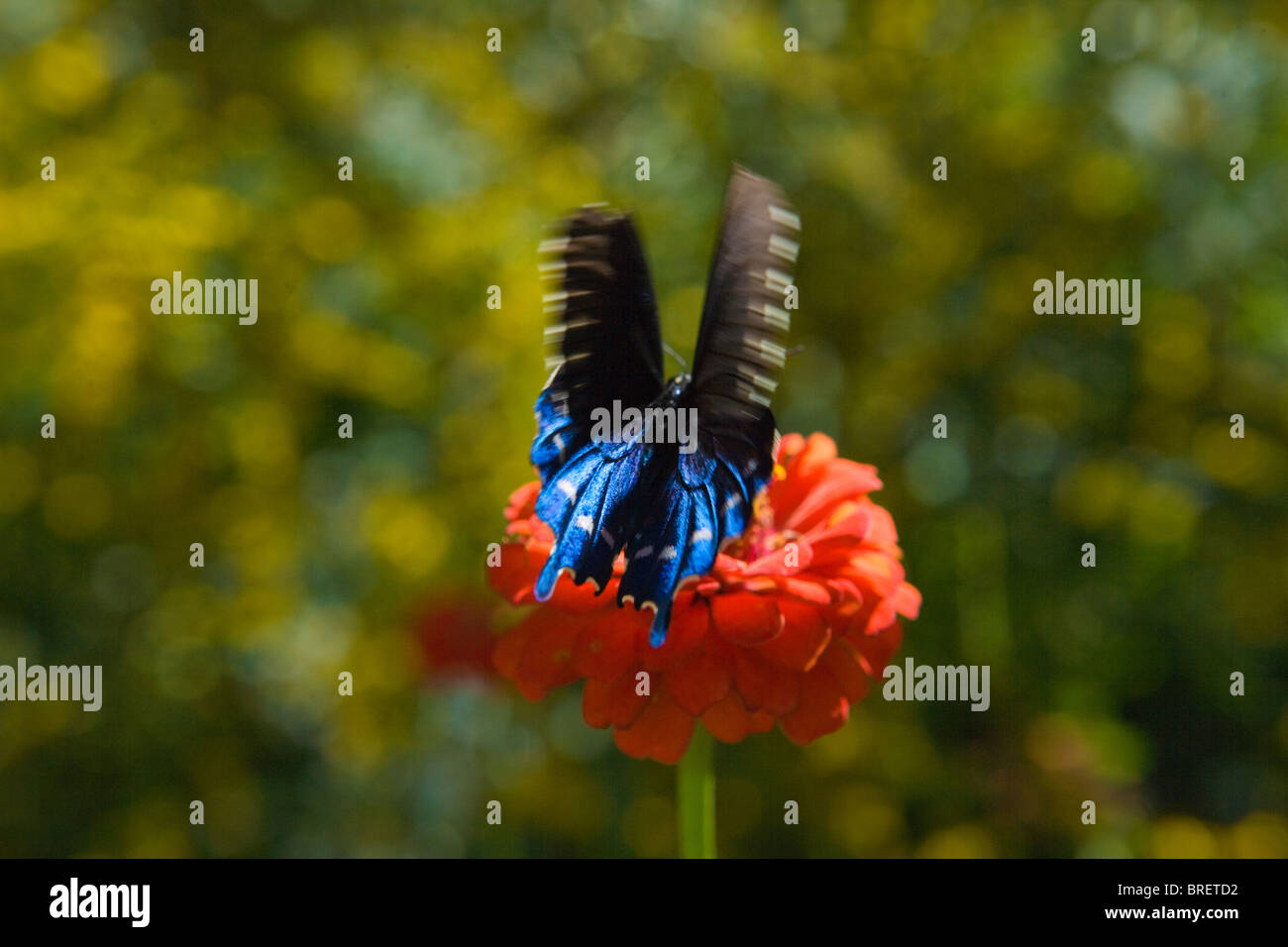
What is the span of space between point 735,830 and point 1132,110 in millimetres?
1486

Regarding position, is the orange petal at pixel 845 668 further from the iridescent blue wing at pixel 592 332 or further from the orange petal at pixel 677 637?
the iridescent blue wing at pixel 592 332

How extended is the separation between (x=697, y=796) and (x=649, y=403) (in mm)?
402

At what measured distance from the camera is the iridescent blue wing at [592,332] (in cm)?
107

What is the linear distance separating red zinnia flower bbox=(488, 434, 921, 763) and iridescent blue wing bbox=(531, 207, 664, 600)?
6 centimetres

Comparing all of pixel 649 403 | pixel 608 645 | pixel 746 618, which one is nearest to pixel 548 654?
pixel 608 645

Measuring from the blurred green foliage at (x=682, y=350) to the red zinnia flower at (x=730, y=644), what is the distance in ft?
3.31

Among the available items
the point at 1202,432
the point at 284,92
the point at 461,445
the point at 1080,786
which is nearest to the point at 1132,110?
the point at 1202,432

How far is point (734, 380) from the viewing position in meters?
1.05

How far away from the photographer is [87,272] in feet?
6.51

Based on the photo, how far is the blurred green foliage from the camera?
6.57 ft

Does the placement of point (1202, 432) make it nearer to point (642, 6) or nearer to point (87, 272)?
point (642, 6)
